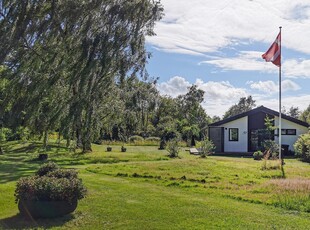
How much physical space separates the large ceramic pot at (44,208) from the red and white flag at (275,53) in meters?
14.4

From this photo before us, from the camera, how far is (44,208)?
7992mm

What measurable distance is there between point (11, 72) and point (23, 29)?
1.67 meters

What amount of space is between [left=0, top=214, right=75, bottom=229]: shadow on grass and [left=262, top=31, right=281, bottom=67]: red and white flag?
1442cm

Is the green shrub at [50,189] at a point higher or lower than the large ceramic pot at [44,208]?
higher

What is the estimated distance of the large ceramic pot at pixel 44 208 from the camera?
7.98 metres

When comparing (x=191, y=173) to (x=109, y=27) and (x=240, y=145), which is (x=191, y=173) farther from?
(x=240, y=145)

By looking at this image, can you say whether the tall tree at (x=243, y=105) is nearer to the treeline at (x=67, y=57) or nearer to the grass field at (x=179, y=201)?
the grass field at (x=179, y=201)

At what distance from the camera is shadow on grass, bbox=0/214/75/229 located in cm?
760

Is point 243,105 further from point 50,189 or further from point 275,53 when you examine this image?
point 50,189

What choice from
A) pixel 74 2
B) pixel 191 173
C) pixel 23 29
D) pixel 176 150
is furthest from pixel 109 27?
pixel 176 150

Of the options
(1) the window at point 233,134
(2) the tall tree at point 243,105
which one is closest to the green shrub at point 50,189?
(1) the window at point 233,134

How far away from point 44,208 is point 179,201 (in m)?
3.54

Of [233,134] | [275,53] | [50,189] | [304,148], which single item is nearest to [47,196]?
[50,189]

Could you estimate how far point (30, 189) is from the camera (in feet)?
26.4
